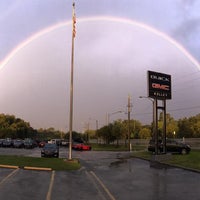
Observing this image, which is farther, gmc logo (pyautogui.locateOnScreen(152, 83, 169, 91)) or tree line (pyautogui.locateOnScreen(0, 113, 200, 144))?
tree line (pyautogui.locateOnScreen(0, 113, 200, 144))

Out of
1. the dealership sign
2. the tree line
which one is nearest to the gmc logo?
the dealership sign

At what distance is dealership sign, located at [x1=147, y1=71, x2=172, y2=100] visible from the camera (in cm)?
4291

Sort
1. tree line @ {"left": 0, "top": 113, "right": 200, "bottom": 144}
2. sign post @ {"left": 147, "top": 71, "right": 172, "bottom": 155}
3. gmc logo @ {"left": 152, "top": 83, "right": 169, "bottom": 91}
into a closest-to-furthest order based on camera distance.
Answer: sign post @ {"left": 147, "top": 71, "right": 172, "bottom": 155}
gmc logo @ {"left": 152, "top": 83, "right": 169, "bottom": 91}
tree line @ {"left": 0, "top": 113, "right": 200, "bottom": 144}

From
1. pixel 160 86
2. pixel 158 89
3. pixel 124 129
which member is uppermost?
pixel 160 86

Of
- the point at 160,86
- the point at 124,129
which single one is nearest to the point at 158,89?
the point at 160,86

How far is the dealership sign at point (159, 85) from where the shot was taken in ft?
141

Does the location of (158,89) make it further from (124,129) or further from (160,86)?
(124,129)

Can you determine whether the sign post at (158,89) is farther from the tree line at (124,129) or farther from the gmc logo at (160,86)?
the tree line at (124,129)

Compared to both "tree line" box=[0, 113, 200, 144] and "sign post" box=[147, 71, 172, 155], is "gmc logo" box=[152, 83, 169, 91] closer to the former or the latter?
"sign post" box=[147, 71, 172, 155]

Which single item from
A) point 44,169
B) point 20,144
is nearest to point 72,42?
point 44,169

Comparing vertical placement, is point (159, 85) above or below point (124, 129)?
above

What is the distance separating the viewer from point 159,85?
43.8 m

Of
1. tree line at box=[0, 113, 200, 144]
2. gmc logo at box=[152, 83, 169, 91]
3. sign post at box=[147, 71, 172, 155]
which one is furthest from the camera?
tree line at box=[0, 113, 200, 144]

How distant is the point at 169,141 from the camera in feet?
162
